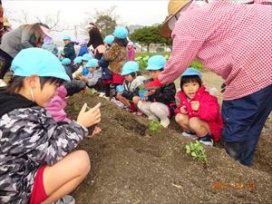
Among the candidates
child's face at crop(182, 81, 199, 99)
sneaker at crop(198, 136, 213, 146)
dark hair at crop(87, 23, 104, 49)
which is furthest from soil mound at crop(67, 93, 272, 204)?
dark hair at crop(87, 23, 104, 49)

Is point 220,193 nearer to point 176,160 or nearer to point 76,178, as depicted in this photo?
point 176,160

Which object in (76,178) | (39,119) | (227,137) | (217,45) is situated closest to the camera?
(39,119)

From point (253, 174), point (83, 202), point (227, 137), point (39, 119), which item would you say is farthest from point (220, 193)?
point (39, 119)

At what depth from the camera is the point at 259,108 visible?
9.50 feet

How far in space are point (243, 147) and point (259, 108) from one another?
42 centimetres

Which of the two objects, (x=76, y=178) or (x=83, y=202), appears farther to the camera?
(x=83, y=202)

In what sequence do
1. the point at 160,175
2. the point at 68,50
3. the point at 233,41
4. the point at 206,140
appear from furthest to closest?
the point at 68,50 → the point at 206,140 → the point at 233,41 → the point at 160,175

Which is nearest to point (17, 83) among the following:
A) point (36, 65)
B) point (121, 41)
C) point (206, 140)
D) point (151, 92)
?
point (36, 65)

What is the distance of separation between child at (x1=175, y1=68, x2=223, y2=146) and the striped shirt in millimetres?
763

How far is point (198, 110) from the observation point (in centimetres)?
374

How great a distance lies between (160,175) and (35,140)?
3.57ft

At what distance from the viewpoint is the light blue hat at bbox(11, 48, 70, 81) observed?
2.08m

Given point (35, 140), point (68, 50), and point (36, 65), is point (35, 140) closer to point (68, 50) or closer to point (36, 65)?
point (36, 65)

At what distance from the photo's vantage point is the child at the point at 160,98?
14.3 feet
